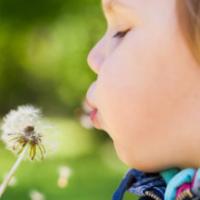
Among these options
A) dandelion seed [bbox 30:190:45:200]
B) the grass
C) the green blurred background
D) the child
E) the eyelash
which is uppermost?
the green blurred background

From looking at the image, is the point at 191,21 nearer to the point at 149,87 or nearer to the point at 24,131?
the point at 149,87

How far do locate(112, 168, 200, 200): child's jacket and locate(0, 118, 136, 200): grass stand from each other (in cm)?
106

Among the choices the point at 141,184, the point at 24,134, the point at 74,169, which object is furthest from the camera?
the point at 74,169

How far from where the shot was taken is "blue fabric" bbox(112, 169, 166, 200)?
88 centimetres

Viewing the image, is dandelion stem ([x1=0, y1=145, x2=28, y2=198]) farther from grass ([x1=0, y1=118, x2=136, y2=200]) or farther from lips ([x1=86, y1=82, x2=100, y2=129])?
grass ([x1=0, y1=118, x2=136, y2=200])

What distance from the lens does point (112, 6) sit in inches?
34.5

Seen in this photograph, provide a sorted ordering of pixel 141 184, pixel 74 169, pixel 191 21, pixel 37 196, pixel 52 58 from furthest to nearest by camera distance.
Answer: pixel 52 58 → pixel 74 169 → pixel 37 196 → pixel 141 184 → pixel 191 21

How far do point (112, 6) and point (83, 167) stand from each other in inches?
77.7

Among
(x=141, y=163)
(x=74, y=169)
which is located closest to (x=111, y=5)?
(x=141, y=163)

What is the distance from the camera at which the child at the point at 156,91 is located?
0.81 metres

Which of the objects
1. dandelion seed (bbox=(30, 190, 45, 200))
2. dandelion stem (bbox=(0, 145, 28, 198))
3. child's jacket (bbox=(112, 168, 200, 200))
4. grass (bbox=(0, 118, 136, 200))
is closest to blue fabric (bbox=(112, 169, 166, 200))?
child's jacket (bbox=(112, 168, 200, 200))

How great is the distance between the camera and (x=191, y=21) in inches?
31.0

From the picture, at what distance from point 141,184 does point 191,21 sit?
0.71ft

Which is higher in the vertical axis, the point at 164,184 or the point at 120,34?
the point at 120,34
